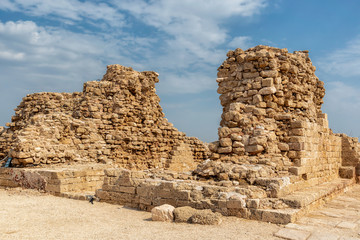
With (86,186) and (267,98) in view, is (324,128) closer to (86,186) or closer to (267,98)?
(267,98)

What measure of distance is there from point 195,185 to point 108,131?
787 cm

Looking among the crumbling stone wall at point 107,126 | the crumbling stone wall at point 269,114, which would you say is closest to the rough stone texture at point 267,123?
the crumbling stone wall at point 269,114

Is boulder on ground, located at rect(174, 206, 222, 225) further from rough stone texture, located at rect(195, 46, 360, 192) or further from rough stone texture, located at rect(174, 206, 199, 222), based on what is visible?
rough stone texture, located at rect(195, 46, 360, 192)

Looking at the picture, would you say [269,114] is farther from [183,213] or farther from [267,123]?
[183,213]

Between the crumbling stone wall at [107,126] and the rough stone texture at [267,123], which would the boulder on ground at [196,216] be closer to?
the rough stone texture at [267,123]

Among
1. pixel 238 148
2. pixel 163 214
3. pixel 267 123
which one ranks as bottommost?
pixel 163 214

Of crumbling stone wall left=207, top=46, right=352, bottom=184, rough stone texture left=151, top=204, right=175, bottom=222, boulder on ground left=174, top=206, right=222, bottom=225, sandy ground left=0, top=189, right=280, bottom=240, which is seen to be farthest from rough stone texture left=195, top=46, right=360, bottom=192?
sandy ground left=0, top=189, right=280, bottom=240

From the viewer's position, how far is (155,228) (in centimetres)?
510

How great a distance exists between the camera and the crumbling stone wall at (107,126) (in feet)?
36.6

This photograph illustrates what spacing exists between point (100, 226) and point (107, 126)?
8.42 m

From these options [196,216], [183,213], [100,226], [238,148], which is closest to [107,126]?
[238,148]

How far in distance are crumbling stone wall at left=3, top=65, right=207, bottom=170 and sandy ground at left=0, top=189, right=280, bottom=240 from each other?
4.01 metres

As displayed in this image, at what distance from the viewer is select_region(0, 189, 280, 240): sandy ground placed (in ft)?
15.3

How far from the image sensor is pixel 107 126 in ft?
44.0
